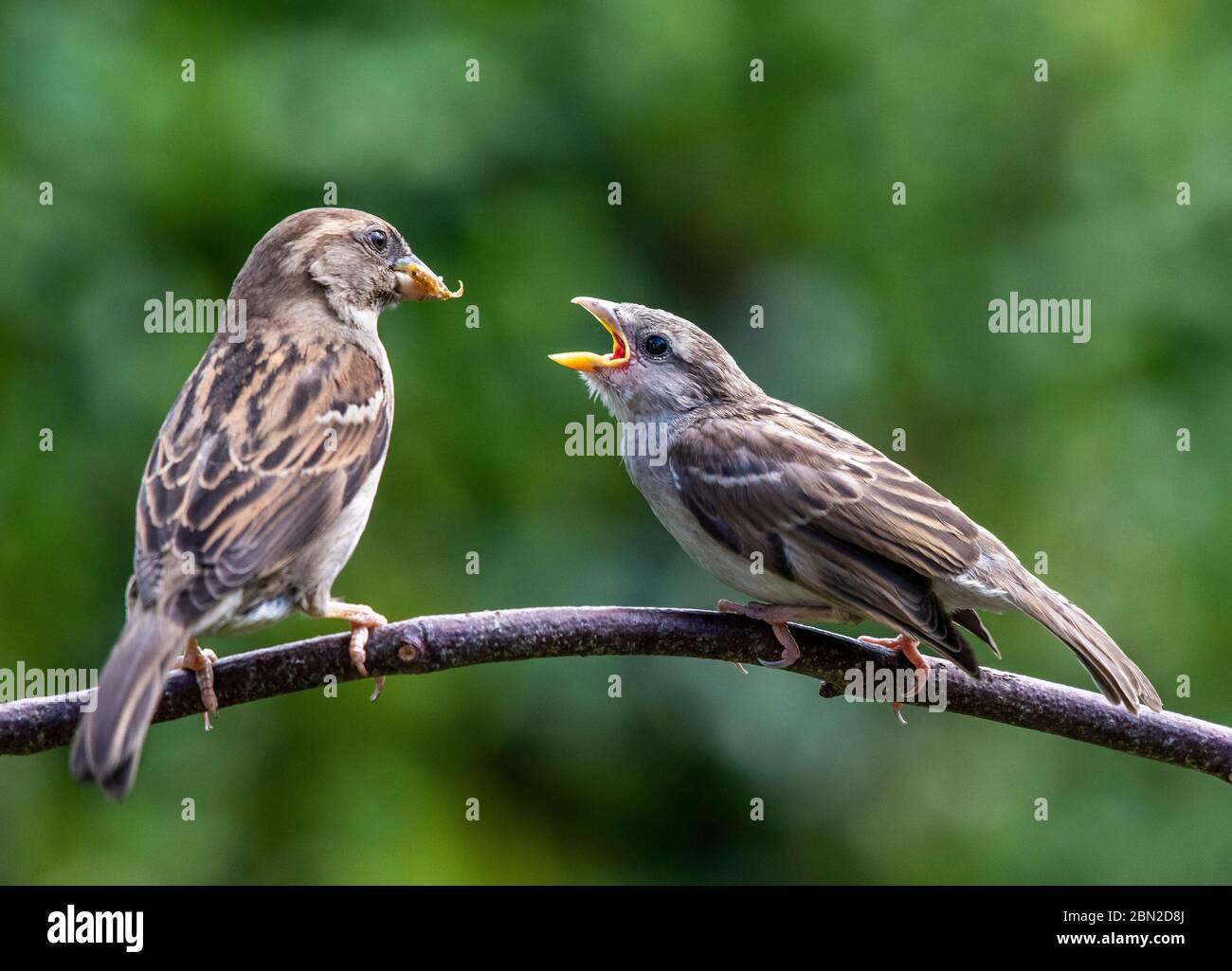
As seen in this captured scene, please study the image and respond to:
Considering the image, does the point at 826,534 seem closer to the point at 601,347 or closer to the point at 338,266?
the point at 338,266

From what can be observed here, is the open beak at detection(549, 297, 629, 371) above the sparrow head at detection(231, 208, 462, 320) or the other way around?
the other way around

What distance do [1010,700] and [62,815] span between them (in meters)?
3.93

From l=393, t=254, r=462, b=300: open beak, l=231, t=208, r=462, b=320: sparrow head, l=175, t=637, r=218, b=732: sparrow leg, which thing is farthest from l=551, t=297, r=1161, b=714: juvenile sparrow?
l=175, t=637, r=218, b=732: sparrow leg

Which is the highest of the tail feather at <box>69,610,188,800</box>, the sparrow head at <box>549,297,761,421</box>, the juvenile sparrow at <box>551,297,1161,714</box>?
the sparrow head at <box>549,297,761,421</box>

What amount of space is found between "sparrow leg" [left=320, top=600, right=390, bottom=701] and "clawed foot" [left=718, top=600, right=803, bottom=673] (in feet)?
3.56

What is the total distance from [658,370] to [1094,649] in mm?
2054

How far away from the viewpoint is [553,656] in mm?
4297

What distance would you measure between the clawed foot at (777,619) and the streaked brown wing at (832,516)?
8.9 inches

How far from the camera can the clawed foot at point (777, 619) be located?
4.65 meters

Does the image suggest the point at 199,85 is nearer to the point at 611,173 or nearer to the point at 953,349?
the point at 611,173

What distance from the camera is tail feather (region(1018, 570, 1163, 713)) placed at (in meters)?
4.50

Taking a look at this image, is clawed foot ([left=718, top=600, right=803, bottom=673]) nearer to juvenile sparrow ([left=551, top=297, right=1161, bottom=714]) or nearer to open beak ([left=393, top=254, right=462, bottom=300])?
juvenile sparrow ([left=551, top=297, right=1161, bottom=714])

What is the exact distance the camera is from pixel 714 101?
24.6 ft

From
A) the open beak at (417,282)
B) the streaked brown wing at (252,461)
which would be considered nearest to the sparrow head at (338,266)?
the open beak at (417,282)
